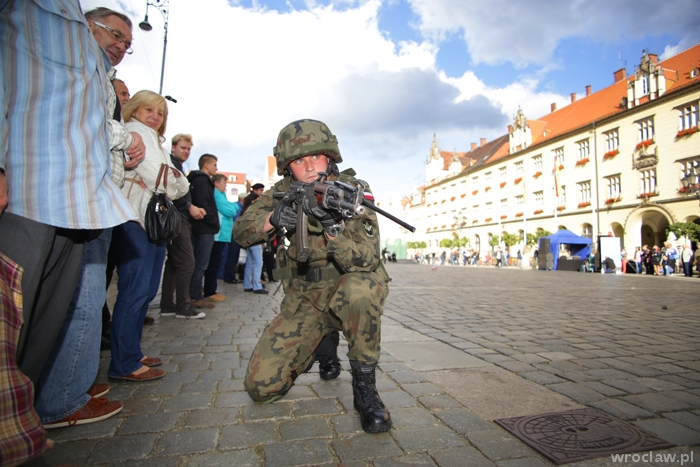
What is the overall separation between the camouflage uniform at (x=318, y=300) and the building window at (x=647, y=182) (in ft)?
118

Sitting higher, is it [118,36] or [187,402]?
[118,36]

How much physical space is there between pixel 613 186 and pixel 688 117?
24.4ft

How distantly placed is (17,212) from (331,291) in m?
1.72

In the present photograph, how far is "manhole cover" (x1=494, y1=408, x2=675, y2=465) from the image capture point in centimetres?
194

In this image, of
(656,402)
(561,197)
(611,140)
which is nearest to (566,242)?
(611,140)

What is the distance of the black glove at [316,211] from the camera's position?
2412 millimetres

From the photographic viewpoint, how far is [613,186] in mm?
34750

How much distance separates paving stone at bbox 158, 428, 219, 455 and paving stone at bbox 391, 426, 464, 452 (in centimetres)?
93

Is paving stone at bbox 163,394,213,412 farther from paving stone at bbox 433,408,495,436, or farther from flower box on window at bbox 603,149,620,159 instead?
flower box on window at bbox 603,149,620,159

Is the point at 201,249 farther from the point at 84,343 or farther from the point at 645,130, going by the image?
the point at 645,130

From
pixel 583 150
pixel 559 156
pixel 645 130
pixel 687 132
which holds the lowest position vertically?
pixel 687 132

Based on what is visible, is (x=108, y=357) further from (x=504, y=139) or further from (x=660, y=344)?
(x=504, y=139)

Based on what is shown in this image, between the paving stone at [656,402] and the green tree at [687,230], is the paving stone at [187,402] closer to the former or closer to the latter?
the paving stone at [656,402]

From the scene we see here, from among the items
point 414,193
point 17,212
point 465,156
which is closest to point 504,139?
point 465,156
